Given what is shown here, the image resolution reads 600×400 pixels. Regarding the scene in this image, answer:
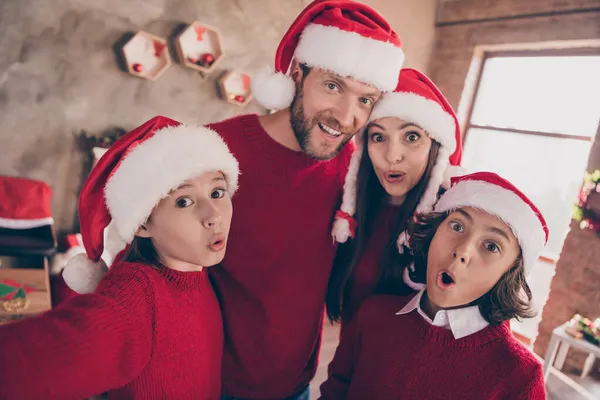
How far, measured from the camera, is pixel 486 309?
37.4 inches

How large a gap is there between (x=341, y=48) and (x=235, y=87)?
85.1 inches

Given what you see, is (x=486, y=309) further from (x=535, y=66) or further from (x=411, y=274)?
(x=535, y=66)

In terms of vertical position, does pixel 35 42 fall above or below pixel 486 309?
above

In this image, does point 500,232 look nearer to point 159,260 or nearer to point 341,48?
point 341,48

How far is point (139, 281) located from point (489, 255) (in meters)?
0.84

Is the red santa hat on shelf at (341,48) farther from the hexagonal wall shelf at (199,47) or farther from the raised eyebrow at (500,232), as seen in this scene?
the hexagonal wall shelf at (199,47)

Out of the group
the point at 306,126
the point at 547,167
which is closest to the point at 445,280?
the point at 306,126

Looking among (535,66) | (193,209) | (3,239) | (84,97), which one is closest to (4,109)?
(84,97)

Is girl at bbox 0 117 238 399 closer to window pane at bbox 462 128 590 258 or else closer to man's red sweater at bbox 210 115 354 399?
man's red sweater at bbox 210 115 354 399

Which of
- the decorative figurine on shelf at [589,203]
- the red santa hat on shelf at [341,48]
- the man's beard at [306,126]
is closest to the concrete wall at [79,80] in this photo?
the red santa hat on shelf at [341,48]

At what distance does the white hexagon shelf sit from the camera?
10.1 ft

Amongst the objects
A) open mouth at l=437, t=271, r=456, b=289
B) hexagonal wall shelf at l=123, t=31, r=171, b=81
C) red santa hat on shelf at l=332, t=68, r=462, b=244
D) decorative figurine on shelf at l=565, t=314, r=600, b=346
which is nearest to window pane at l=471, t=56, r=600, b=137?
decorative figurine on shelf at l=565, t=314, r=600, b=346

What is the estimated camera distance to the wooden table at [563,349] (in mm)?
2635

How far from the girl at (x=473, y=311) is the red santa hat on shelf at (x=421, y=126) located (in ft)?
0.64
